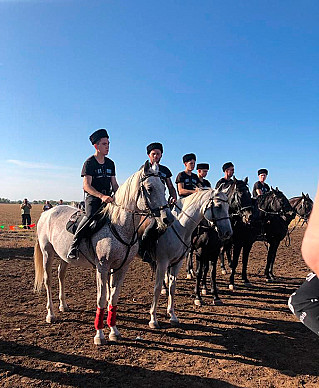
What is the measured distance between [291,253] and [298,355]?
32.9 ft

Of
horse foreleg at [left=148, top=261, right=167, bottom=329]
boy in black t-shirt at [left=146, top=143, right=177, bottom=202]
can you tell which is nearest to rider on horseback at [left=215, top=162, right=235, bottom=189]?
boy in black t-shirt at [left=146, top=143, right=177, bottom=202]

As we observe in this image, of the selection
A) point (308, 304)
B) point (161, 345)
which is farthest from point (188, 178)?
point (308, 304)

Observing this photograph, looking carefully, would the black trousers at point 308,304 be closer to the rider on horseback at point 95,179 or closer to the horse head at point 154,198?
the horse head at point 154,198

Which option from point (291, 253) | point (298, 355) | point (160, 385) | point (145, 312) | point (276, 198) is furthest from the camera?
point (291, 253)

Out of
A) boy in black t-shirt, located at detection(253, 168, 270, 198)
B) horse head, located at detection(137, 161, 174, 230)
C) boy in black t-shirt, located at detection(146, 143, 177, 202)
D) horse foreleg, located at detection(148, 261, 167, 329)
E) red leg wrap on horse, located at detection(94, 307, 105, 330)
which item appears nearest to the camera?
horse head, located at detection(137, 161, 174, 230)

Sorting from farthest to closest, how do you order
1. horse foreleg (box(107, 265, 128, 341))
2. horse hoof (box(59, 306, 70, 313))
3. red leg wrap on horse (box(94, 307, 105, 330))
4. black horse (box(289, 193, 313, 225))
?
black horse (box(289, 193, 313, 225)) → horse hoof (box(59, 306, 70, 313)) → horse foreleg (box(107, 265, 128, 341)) → red leg wrap on horse (box(94, 307, 105, 330))

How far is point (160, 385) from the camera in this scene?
3.44 m

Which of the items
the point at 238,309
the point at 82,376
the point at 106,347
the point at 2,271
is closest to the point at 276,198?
the point at 238,309

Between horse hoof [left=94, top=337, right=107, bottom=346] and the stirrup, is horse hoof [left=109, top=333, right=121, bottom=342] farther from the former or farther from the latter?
the stirrup

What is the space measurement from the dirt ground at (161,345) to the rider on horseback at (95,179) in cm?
154

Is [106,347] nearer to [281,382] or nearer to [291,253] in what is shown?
[281,382]

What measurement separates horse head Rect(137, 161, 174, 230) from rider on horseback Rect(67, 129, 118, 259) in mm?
797

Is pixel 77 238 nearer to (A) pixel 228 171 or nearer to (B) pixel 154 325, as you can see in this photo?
(B) pixel 154 325

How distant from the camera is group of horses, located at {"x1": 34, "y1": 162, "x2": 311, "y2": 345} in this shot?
4.32m
